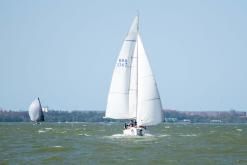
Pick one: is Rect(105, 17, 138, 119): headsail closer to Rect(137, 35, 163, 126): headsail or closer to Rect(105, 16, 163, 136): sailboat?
Rect(105, 16, 163, 136): sailboat

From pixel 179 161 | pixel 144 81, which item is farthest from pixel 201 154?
pixel 144 81

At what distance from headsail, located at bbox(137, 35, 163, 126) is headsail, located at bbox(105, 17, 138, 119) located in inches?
68.9

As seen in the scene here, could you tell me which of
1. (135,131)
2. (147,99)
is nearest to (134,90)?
(147,99)

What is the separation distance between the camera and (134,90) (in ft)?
216

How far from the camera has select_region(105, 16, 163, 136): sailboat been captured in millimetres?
64125

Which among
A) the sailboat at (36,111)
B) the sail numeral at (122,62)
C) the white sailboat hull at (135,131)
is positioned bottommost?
the white sailboat hull at (135,131)

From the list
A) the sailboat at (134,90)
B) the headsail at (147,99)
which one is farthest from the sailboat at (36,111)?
the headsail at (147,99)

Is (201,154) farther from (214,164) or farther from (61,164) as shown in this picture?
(61,164)

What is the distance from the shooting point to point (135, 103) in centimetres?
6569

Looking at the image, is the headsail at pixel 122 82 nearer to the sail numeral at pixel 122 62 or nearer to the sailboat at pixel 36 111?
the sail numeral at pixel 122 62

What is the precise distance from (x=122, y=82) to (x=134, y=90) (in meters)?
1.59

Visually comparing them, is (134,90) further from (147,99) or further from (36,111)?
(36,111)

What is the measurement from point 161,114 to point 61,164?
74.9 ft

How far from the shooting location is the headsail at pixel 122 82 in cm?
6575
